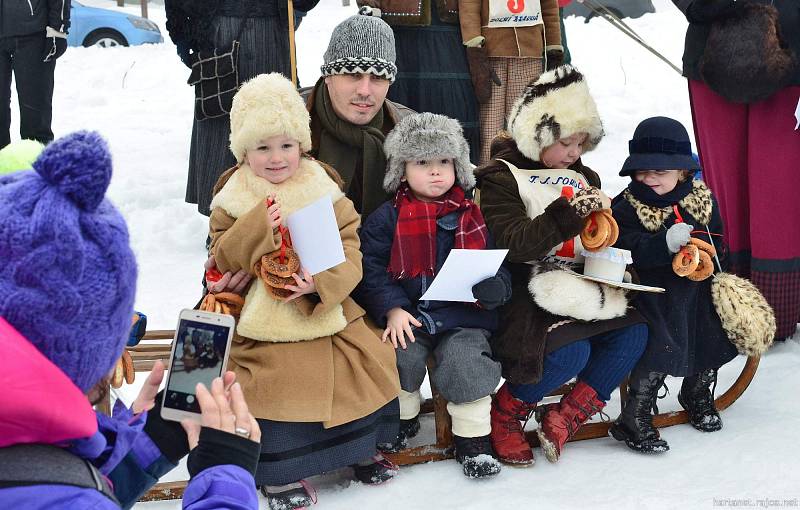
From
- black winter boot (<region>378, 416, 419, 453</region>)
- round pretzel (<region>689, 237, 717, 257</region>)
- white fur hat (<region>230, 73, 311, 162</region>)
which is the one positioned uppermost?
white fur hat (<region>230, 73, 311, 162</region>)

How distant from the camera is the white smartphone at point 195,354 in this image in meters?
1.75

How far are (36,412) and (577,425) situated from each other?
2.06 m

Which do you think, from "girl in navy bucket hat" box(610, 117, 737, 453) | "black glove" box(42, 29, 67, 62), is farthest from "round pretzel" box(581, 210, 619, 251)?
"black glove" box(42, 29, 67, 62)

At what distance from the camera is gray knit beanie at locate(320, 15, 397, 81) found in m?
2.93

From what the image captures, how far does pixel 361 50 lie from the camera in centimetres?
295

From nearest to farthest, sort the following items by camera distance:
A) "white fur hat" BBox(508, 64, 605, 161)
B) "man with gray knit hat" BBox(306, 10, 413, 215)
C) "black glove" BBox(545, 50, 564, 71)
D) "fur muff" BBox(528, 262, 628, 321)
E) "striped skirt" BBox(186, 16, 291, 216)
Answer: "fur muff" BBox(528, 262, 628, 321), "white fur hat" BBox(508, 64, 605, 161), "man with gray knit hat" BBox(306, 10, 413, 215), "striped skirt" BBox(186, 16, 291, 216), "black glove" BBox(545, 50, 564, 71)

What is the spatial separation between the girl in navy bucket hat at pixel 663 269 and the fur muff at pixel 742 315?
3 cm

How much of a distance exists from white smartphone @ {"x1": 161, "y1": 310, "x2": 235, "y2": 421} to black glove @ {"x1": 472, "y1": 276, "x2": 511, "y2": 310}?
95 centimetres

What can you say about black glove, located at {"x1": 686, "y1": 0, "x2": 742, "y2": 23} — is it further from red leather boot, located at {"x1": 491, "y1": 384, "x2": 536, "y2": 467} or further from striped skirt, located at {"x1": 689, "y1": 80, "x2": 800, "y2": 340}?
red leather boot, located at {"x1": 491, "y1": 384, "x2": 536, "y2": 467}

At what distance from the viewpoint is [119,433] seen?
5.00ft

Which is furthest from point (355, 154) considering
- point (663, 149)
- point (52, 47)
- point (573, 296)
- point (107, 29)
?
point (107, 29)

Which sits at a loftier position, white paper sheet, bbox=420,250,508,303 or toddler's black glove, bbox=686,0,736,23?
toddler's black glove, bbox=686,0,736,23

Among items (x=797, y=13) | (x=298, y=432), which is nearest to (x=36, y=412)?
(x=298, y=432)

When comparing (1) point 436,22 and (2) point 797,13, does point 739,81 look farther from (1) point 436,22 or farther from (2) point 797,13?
(1) point 436,22
